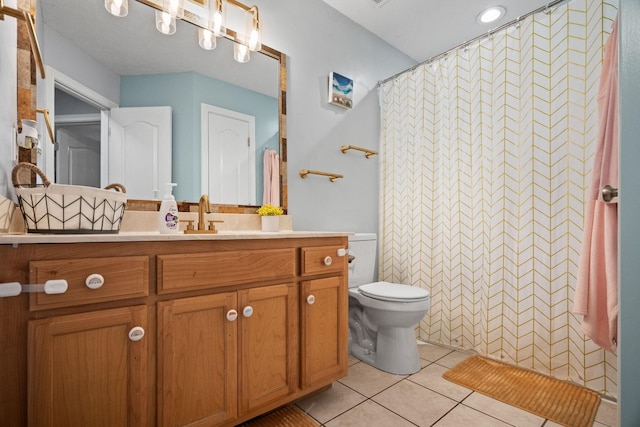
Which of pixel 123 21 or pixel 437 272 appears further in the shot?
pixel 437 272

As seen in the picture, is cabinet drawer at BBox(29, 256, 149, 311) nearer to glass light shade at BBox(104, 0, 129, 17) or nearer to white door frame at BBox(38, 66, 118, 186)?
white door frame at BBox(38, 66, 118, 186)

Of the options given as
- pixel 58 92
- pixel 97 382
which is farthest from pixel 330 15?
pixel 97 382

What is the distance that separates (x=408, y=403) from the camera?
1.53m

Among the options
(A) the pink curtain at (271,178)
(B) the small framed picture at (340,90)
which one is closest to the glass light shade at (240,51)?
(A) the pink curtain at (271,178)

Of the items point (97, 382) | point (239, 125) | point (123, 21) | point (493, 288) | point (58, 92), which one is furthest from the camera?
point (493, 288)

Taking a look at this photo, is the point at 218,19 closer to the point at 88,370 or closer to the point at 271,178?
the point at 271,178

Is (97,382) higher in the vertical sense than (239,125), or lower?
lower

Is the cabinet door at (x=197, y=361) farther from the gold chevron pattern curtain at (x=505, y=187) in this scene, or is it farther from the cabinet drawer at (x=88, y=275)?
the gold chevron pattern curtain at (x=505, y=187)

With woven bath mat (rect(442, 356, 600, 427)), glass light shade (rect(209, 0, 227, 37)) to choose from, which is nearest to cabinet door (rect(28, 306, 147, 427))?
glass light shade (rect(209, 0, 227, 37))

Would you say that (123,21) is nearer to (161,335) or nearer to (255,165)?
(255,165)

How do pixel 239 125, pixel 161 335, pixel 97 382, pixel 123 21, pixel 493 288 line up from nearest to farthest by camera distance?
pixel 97 382 → pixel 161 335 → pixel 123 21 → pixel 239 125 → pixel 493 288

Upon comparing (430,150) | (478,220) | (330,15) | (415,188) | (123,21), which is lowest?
(478,220)

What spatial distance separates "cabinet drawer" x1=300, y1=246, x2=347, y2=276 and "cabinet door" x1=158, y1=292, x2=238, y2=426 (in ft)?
1.19

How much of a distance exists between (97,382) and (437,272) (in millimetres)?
1993
